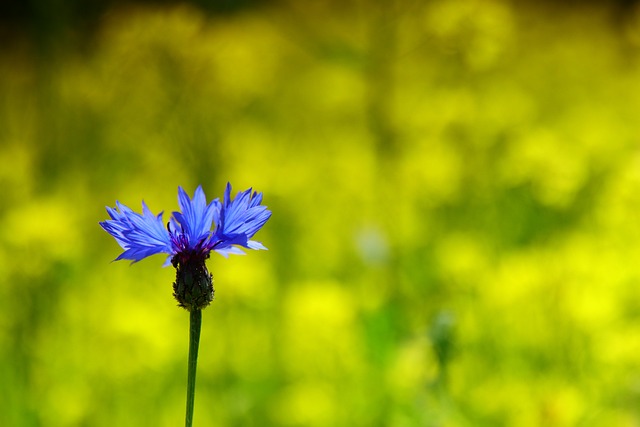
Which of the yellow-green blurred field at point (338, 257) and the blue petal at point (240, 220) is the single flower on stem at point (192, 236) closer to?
the blue petal at point (240, 220)

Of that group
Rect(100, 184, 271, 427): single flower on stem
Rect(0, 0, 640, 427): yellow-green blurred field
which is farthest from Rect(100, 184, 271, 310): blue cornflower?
Rect(0, 0, 640, 427): yellow-green blurred field

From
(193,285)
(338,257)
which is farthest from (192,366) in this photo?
(338,257)

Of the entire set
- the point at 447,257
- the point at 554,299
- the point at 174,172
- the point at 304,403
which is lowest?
the point at 304,403

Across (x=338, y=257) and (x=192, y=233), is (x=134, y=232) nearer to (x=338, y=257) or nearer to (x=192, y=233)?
(x=192, y=233)

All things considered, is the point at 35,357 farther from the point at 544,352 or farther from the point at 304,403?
the point at 544,352

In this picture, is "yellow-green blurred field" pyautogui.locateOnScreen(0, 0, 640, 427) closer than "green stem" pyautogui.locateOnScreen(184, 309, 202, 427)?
No

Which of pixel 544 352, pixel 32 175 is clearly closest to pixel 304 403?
pixel 544 352

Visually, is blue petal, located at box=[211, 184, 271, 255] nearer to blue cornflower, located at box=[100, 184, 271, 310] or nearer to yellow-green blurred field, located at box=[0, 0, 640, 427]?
blue cornflower, located at box=[100, 184, 271, 310]
